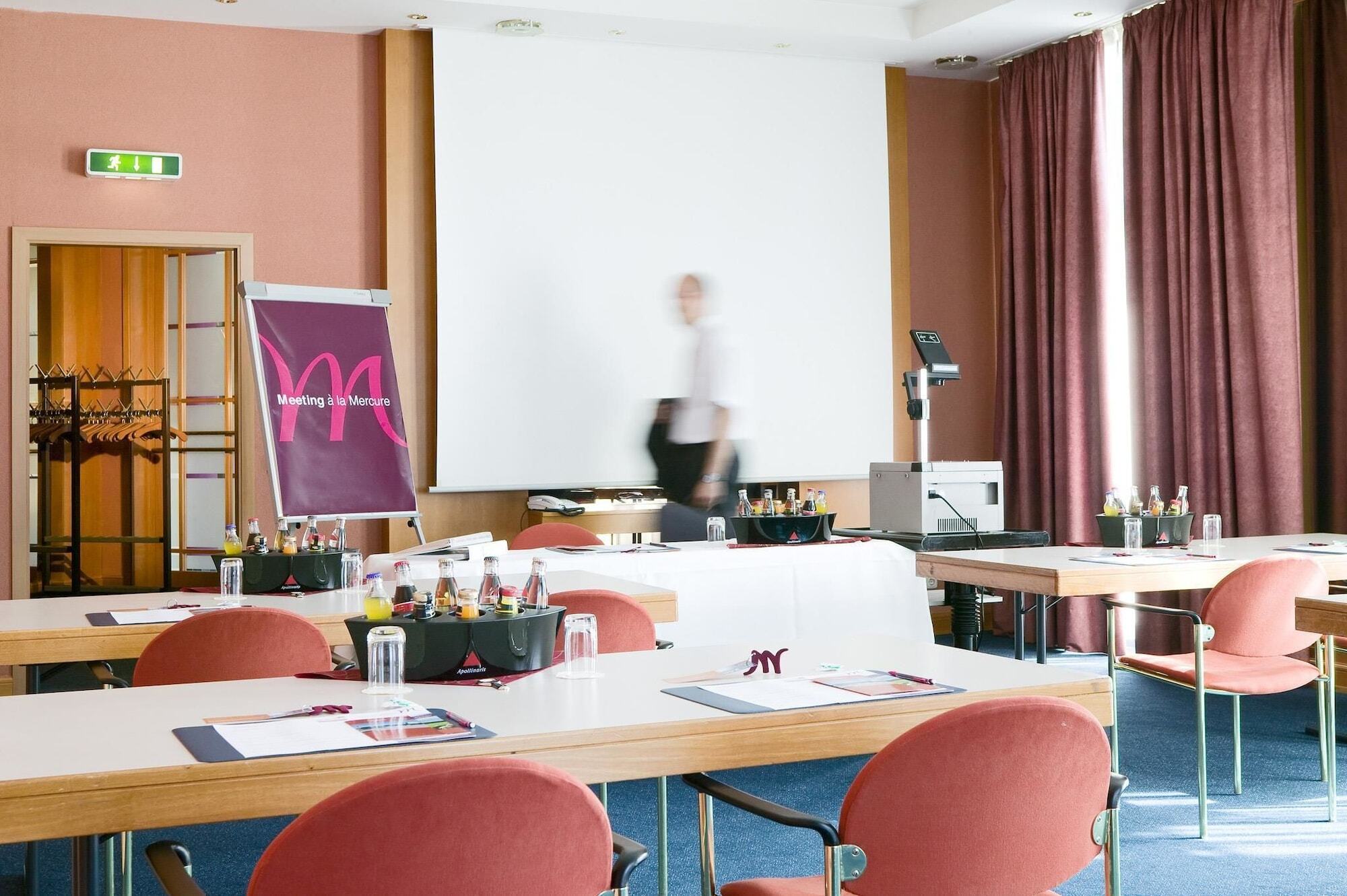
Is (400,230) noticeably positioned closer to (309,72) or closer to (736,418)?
(309,72)

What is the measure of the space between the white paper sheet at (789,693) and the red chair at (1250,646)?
5.94ft

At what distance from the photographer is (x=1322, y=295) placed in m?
5.60

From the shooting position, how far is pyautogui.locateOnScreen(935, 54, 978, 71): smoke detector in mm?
7000

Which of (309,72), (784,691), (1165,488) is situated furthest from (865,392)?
(784,691)

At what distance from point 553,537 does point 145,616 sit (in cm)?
230

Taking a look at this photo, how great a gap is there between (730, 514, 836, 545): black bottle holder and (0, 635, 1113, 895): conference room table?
7.17 feet

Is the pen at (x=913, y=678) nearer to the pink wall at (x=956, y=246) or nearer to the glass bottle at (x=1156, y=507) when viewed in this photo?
the glass bottle at (x=1156, y=507)

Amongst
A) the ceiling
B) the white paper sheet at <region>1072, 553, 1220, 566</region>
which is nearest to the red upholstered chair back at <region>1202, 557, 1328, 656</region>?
the white paper sheet at <region>1072, 553, 1220, 566</region>

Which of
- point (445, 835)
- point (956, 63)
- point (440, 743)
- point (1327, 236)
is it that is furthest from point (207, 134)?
point (445, 835)

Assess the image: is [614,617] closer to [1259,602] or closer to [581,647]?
[581,647]

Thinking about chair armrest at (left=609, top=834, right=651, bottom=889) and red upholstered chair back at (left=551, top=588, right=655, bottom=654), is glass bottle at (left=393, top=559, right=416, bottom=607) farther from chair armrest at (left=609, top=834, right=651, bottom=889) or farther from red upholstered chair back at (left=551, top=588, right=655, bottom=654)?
chair armrest at (left=609, top=834, right=651, bottom=889)

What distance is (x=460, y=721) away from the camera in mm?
1789

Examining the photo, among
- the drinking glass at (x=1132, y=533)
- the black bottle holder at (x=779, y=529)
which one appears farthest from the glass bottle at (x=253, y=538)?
the drinking glass at (x=1132, y=533)

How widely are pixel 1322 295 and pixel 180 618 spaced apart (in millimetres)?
4754
